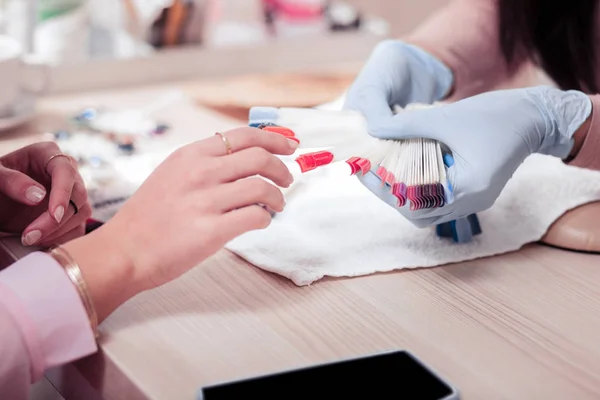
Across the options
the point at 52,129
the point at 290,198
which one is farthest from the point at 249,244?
the point at 52,129

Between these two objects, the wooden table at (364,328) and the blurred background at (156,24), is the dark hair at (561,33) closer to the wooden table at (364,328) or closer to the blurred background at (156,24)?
the wooden table at (364,328)

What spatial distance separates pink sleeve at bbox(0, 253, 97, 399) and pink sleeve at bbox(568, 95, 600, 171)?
1.47 ft

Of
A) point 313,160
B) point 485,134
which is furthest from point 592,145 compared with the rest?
point 313,160

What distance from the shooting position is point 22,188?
64 centimetres

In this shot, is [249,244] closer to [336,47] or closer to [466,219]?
[466,219]

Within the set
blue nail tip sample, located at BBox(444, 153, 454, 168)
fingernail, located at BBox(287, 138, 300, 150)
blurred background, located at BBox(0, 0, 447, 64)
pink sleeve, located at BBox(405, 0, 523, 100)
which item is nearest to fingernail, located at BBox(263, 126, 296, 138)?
fingernail, located at BBox(287, 138, 300, 150)

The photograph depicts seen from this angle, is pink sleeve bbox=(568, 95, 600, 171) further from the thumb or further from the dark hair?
the thumb

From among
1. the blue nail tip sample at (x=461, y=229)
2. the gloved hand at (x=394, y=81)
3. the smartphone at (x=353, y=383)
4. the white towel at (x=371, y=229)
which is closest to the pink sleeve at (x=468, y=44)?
the gloved hand at (x=394, y=81)

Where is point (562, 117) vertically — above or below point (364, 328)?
above

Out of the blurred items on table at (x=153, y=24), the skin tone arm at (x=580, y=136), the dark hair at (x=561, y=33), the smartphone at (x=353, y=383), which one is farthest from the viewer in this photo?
the blurred items on table at (x=153, y=24)

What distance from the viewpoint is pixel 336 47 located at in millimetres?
1387

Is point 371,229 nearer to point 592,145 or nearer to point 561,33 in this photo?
point 592,145

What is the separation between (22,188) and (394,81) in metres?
0.39

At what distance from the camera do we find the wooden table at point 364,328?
0.48 metres
